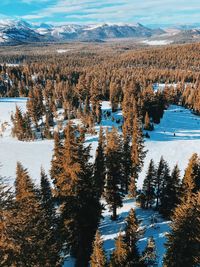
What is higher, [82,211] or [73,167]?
[73,167]

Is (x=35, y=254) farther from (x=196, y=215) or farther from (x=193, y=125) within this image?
(x=193, y=125)

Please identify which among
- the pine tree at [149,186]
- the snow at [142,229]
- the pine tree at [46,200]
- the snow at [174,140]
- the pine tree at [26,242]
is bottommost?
the snow at [174,140]

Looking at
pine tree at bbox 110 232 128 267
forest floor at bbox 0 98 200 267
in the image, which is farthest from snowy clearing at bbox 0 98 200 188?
pine tree at bbox 110 232 128 267

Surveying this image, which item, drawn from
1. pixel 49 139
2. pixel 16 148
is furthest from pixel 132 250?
pixel 49 139

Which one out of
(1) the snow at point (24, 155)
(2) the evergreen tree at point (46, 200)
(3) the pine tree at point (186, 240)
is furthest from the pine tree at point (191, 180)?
(1) the snow at point (24, 155)

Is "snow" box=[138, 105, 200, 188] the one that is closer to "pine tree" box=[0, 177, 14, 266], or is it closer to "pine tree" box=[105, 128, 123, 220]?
"pine tree" box=[105, 128, 123, 220]

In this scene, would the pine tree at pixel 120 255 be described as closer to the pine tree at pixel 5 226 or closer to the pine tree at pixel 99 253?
the pine tree at pixel 99 253
